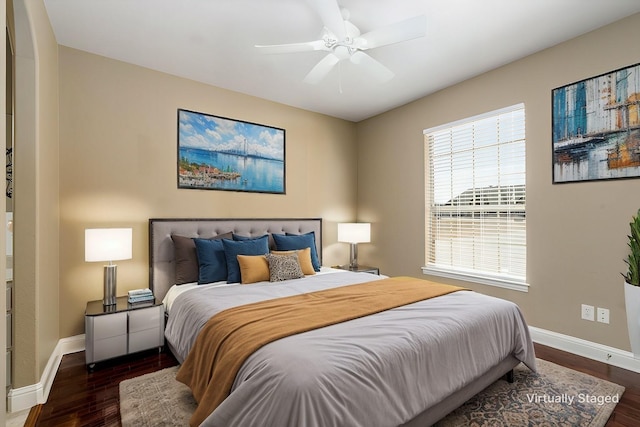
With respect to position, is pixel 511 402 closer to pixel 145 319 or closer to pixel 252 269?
pixel 252 269

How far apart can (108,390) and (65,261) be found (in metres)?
1.27

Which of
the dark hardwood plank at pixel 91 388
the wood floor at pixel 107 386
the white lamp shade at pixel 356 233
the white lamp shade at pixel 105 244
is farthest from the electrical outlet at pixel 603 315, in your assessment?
the white lamp shade at pixel 105 244

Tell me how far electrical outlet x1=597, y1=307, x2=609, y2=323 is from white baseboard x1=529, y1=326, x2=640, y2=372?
0.22m

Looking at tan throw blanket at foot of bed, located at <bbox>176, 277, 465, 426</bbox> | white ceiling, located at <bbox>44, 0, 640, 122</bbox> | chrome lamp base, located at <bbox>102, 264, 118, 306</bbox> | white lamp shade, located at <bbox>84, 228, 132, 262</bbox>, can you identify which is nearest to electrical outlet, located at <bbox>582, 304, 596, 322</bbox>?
tan throw blanket at foot of bed, located at <bbox>176, 277, 465, 426</bbox>

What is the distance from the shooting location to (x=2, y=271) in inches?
44.6

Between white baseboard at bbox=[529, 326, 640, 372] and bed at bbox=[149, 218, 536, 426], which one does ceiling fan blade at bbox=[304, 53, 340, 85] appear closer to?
bed at bbox=[149, 218, 536, 426]

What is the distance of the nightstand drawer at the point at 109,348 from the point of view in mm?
2496

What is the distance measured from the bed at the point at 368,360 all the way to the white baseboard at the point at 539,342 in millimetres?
806

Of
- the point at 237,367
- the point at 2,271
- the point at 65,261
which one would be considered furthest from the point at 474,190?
the point at 65,261

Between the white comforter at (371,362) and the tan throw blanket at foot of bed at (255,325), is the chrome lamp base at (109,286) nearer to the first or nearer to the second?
the white comforter at (371,362)

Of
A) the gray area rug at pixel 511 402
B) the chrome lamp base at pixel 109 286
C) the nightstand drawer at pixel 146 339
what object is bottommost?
the gray area rug at pixel 511 402

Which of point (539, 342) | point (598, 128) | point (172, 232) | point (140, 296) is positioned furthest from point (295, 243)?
Answer: point (598, 128)

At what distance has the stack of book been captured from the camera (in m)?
2.79

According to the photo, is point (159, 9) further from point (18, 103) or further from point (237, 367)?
point (237, 367)
